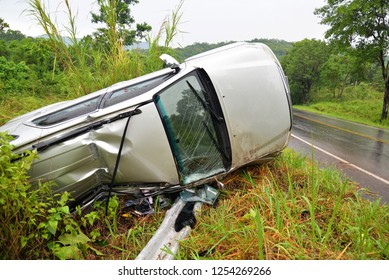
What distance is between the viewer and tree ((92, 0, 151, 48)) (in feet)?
14.0

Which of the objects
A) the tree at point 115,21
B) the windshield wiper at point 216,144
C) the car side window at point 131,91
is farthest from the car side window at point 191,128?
the tree at point 115,21

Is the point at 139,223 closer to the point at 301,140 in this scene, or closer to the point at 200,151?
the point at 200,151

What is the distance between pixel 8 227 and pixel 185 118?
1.56m

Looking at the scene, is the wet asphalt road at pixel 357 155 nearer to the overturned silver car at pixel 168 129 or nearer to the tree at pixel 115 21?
the overturned silver car at pixel 168 129

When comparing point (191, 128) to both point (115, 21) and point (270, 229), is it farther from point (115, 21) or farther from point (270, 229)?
point (115, 21)

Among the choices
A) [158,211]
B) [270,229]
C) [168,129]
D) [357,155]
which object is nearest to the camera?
[270,229]

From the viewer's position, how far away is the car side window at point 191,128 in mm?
2389

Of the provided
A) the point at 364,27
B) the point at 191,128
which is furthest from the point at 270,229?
the point at 364,27

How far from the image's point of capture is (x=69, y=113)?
252cm

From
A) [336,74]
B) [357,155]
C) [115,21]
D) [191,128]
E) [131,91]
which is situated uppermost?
[115,21]

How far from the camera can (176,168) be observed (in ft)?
7.80

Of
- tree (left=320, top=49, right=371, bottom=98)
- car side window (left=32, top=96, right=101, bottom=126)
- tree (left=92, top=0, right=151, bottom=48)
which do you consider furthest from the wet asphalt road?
tree (left=320, top=49, right=371, bottom=98)

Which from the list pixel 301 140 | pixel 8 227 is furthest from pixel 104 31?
pixel 301 140

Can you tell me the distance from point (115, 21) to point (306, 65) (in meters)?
28.1
